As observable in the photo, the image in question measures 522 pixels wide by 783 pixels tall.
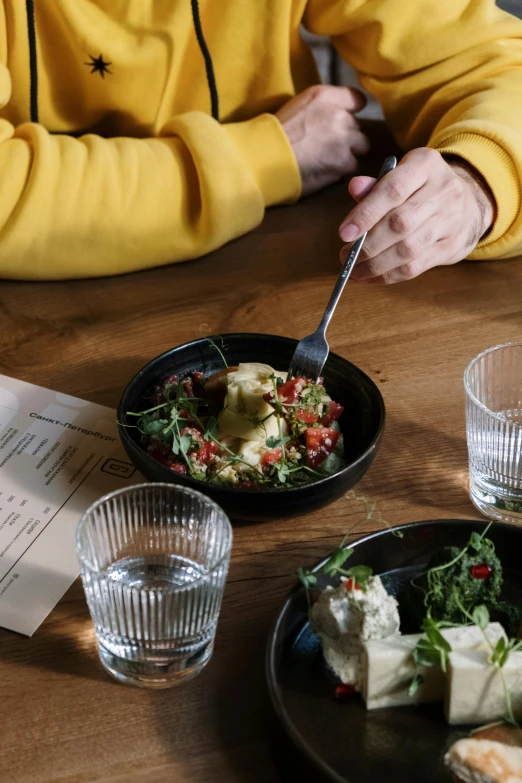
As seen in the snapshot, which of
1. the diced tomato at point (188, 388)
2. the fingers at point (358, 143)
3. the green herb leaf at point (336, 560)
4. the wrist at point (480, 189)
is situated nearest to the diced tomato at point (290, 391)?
the diced tomato at point (188, 388)

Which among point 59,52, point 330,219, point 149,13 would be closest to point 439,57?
point 330,219

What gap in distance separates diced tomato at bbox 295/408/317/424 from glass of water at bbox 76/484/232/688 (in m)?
0.19

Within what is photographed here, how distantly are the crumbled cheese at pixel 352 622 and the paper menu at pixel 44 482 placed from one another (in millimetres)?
252

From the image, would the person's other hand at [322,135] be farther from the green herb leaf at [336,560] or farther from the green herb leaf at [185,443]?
the green herb leaf at [336,560]

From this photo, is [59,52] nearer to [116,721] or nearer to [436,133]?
[436,133]

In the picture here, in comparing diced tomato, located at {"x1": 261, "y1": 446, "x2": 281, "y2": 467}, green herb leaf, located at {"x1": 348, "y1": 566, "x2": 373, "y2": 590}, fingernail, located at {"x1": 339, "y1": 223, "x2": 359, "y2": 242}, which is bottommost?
diced tomato, located at {"x1": 261, "y1": 446, "x2": 281, "y2": 467}

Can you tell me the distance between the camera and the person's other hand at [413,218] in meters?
1.11

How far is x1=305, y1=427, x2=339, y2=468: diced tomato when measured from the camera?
875 millimetres

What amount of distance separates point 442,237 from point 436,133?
0.23m

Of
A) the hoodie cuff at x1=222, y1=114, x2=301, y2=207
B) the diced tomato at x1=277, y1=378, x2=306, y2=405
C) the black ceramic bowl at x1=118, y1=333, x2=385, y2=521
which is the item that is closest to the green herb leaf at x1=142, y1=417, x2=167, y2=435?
the black ceramic bowl at x1=118, y1=333, x2=385, y2=521

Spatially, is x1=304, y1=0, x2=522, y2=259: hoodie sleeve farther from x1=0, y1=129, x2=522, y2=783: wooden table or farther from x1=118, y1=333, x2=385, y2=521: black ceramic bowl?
x1=118, y1=333, x2=385, y2=521: black ceramic bowl

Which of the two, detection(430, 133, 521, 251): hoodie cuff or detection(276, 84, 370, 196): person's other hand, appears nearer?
detection(430, 133, 521, 251): hoodie cuff

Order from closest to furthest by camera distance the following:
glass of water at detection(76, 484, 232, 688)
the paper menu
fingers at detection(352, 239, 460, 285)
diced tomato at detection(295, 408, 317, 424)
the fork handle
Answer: glass of water at detection(76, 484, 232, 688) → the paper menu → diced tomato at detection(295, 408, 317, 424) → the fork handle → fingers at detection(352, 239, 460, 285)

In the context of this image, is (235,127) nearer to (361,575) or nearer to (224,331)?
(224,331)
